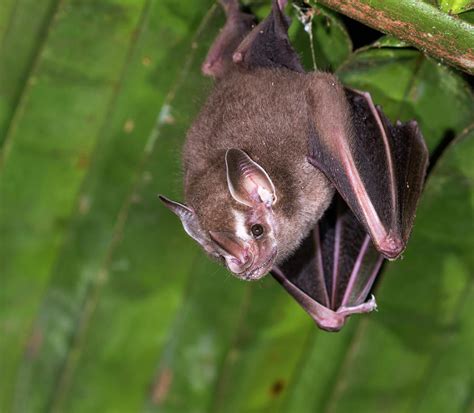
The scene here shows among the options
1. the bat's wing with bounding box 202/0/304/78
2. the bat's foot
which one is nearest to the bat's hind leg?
the bat's wing with bounding box 202/0/304/78

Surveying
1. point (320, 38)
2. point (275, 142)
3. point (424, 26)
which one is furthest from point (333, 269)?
point (424, 26)

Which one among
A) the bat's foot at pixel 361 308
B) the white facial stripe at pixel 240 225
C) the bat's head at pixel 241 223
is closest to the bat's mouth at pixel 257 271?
the bat's head at pixel 241 223

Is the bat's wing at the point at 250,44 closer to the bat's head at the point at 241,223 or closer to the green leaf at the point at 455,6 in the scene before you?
the bat's head at the point at 241,223

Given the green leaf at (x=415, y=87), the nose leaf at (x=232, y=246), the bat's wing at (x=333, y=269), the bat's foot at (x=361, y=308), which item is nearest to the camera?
the nose leaf at (x=232, y=246)

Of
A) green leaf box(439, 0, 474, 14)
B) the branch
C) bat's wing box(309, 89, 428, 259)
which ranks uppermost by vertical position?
green leaf box(439, 0, 474, 14)

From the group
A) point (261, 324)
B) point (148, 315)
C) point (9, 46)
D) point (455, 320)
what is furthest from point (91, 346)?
point (455, 320)

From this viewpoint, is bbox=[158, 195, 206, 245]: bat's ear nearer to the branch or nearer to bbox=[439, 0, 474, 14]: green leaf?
the branch

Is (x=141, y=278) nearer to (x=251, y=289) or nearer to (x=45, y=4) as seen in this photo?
(x=251, y=289)

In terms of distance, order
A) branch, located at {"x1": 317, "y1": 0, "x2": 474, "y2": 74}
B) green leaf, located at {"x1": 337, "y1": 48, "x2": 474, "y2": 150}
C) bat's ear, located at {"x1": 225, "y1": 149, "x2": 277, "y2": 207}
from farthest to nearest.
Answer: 1. green leaf, located at {"x1": 337, "y1": 48, "x2": 474, "y2": 150}
2. bat's ear, located at {"x1": 225, "y1": 149, "x2": 277, "y2": 207}
3. branch, located at {"x1": 317, "y1": 0, "x2": 474, "y2": 74}
